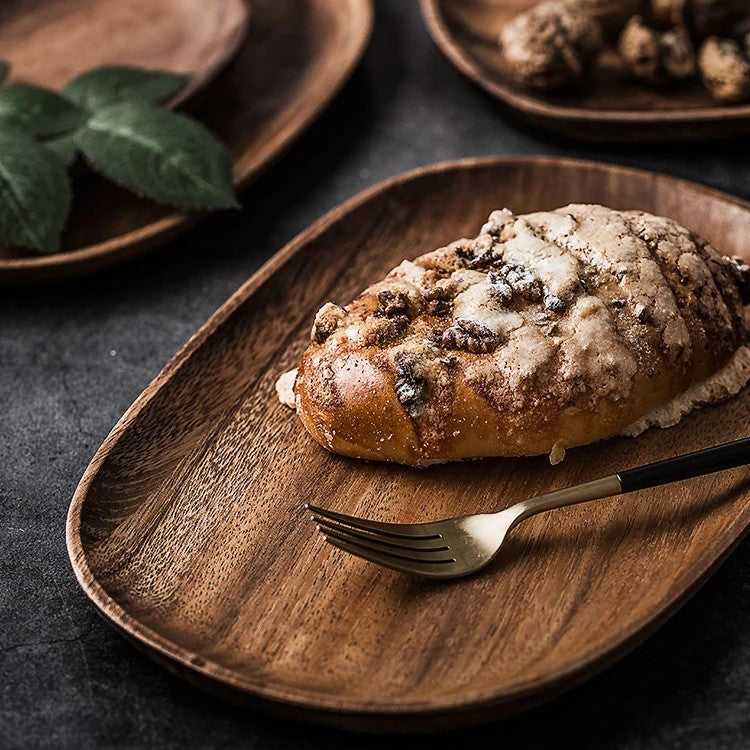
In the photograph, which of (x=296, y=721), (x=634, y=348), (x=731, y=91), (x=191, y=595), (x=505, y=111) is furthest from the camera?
(x=505, y=111)

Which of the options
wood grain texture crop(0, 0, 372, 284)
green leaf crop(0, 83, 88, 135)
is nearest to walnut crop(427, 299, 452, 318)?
wood grain texture crop(0, 0, 372, 284)

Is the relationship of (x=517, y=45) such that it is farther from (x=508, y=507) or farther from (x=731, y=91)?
(x=508, y=507)

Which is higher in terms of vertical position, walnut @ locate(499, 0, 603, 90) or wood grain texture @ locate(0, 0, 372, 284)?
walnut @ locate(499, 0, 603, 90)

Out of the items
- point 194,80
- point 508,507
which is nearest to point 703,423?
point 508,507

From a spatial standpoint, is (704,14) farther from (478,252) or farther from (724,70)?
(478,252)

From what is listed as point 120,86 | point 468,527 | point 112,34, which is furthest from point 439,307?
point 112,34

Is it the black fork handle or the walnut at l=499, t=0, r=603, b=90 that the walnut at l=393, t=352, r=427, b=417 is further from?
the walnut at l=499, t=0, r=603, b=90
